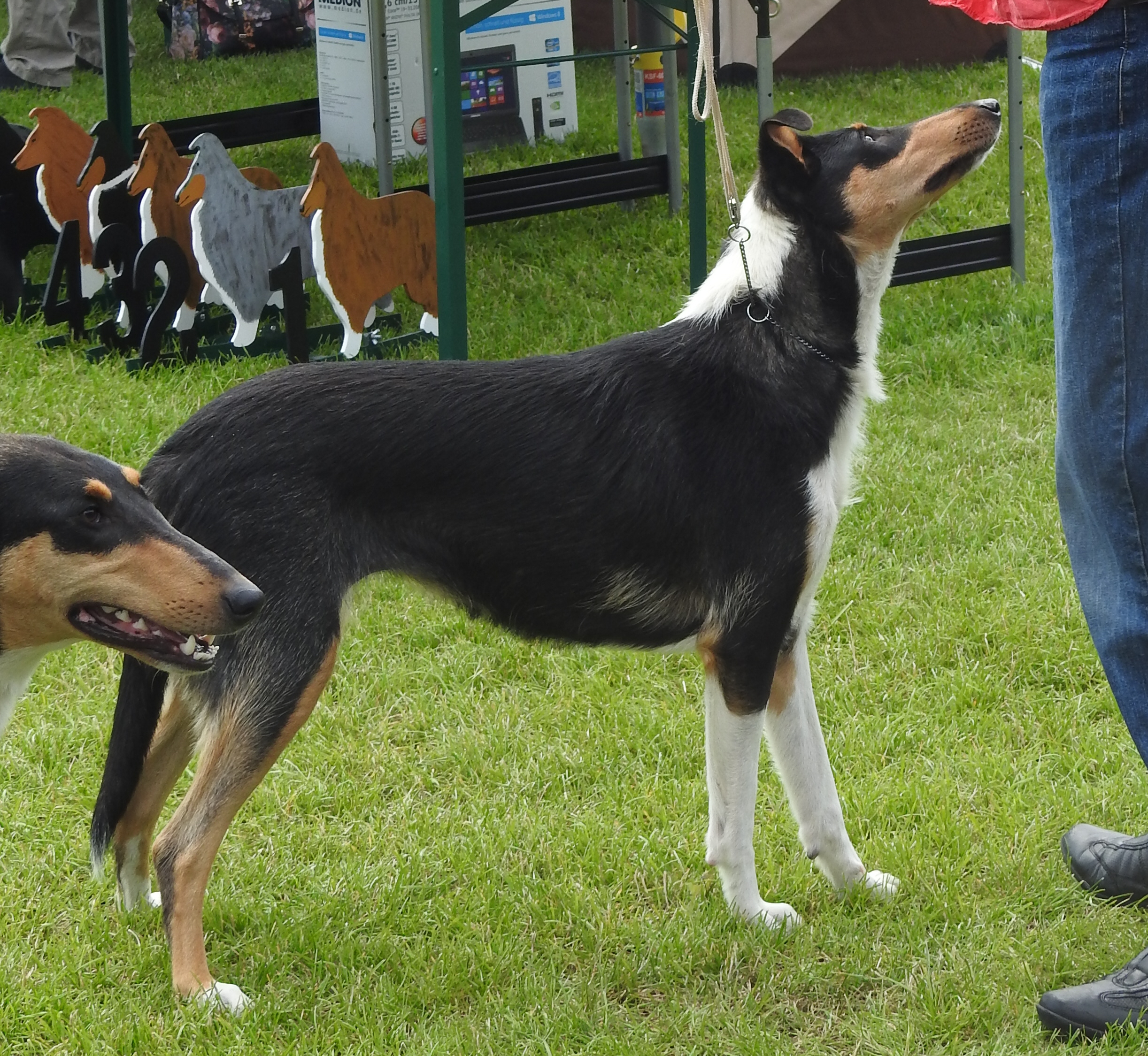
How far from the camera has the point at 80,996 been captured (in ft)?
8.65

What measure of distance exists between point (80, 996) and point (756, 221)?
78.3 inches

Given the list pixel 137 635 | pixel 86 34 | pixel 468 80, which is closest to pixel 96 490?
pixel 137 635

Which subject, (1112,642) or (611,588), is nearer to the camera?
(1112,642)

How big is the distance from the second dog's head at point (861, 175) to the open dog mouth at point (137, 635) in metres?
1.42

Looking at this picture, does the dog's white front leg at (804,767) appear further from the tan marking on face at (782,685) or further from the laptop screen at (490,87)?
the laptop screen at (490,87)

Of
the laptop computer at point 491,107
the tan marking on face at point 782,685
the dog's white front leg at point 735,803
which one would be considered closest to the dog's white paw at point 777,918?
the dog's white front leg at point 735,803

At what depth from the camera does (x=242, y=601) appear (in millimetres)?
2164

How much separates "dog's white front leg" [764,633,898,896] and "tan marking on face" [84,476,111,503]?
1374 millimetres

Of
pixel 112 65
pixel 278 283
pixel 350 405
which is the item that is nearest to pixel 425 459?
pixel 350 405

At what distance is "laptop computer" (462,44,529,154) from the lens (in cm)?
884

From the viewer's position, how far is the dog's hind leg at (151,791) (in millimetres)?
2725

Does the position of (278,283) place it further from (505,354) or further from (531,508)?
(531,508)

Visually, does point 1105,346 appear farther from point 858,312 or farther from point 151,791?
point 151,791

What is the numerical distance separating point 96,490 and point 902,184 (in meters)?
1.63
